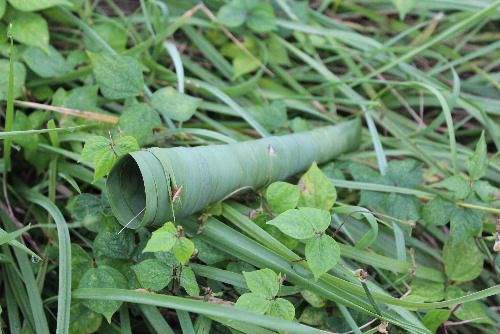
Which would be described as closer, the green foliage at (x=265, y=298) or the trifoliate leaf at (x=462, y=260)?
the green foliage at (x=265, y=298)

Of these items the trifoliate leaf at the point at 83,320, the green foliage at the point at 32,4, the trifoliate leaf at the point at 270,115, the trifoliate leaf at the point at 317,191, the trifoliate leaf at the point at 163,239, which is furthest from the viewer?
the trifoliate leaf at the point at 270,115

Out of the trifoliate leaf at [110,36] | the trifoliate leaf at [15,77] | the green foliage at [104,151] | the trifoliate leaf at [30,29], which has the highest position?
the trifoliate leaf at [30,29]

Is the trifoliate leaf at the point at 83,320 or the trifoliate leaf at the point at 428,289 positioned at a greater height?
the trifoliate leaf at the point at 83,320

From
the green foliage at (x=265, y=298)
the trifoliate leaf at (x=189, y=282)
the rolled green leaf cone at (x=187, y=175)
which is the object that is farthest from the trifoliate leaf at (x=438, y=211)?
the trifoliate leaf at (x=189, y=282)

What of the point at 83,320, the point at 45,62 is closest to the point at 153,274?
the point at 83,320

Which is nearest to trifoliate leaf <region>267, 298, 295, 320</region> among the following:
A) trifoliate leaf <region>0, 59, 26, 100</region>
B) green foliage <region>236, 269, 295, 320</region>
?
green foliage <region>236, 269, 295, 320</region>

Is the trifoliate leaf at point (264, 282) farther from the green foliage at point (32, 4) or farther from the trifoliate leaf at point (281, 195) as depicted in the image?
the green foliage at point (32, 4)

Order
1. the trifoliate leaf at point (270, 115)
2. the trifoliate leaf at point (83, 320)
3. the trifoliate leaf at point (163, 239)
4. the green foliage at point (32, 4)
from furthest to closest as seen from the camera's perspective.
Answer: the trifoliate leaf at point (270, 115), the green foliage at point (32, 4), the trifoliate leaf at point (83, 320), the trifoliate leaf at point (163, 239)

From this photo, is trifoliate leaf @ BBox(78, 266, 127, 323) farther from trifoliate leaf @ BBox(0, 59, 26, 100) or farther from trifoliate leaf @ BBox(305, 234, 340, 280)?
trifoliate leaf @ BBox(0, 59, 26, 100)
